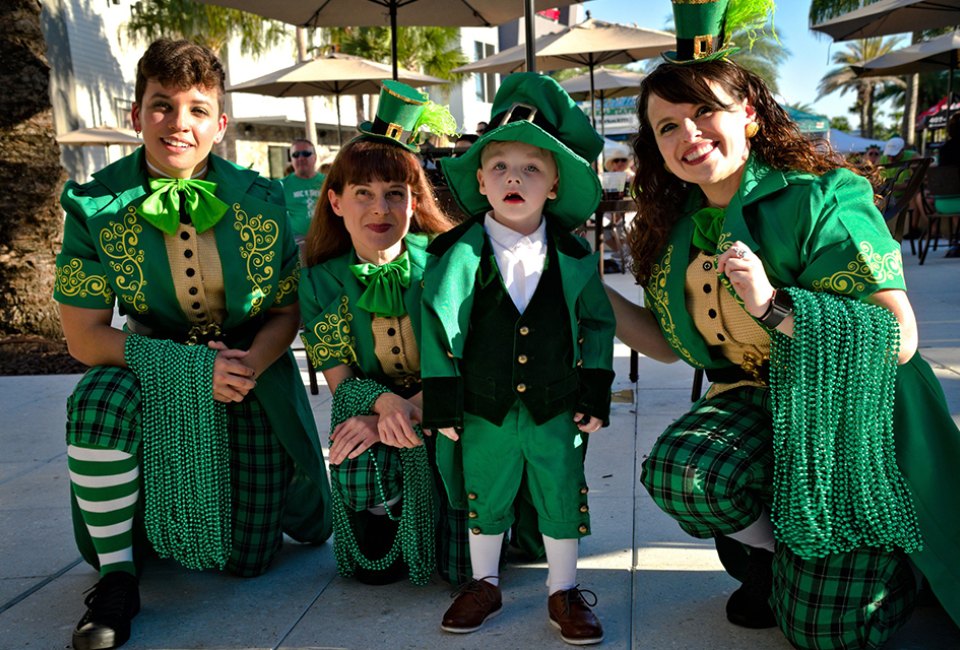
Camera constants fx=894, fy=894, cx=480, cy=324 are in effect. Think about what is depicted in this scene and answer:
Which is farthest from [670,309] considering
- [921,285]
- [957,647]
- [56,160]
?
[921,285]

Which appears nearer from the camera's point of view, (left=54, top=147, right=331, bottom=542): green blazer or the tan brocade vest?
the tan brocade vest

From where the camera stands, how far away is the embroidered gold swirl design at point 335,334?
274cm

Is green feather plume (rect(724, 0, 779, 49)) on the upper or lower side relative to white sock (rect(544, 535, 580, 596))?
upper

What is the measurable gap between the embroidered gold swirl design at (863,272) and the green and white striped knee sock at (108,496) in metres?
1.99

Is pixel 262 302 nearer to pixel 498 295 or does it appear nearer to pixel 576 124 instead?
pixel 498 295

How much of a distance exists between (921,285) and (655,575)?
6726 millimetres

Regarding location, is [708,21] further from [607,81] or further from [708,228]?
[607,81]

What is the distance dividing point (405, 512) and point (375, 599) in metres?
0.27

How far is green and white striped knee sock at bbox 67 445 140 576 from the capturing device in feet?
8.45

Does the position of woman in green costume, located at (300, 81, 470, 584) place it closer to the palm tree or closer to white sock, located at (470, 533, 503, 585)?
white sock, located at (470, 533, 503, 585)

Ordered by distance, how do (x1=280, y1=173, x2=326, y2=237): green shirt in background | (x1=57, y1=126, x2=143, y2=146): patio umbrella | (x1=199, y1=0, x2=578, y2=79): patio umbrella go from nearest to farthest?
(x1=199, y1=0, x2=578, y2=79): patio umbrella < (x1=280, y1=173, x2=326, y2=237): green shirt in background < (x1=57, y1=126, x2=143, y2=146): patio umbrella

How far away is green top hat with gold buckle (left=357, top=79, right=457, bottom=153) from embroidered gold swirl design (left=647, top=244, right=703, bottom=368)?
839 mm

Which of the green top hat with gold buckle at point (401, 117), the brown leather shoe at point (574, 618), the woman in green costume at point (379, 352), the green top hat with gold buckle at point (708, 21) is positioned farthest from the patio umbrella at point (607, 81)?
the brown leather shoe at point (574, 618)

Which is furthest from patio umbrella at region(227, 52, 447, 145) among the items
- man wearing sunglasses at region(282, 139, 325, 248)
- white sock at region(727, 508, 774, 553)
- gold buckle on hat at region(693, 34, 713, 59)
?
white sock at region(727, 508, 774, 553)
